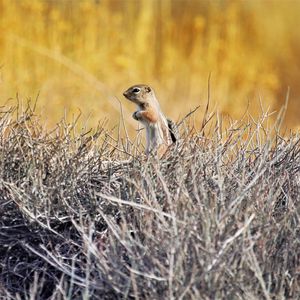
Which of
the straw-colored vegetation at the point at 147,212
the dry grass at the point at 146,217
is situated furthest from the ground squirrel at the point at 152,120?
the dry grass at the point at 146,217

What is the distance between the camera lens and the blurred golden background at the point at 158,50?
10867 millimetres

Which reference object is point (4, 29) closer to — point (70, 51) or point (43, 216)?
point (70, 51)

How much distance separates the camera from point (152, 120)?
6.45m

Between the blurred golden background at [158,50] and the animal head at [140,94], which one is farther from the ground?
the blurred golden background at [158,50]

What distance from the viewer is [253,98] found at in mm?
11430

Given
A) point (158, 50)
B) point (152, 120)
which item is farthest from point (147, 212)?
point (158, 50)

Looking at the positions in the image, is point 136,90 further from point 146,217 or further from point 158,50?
point 158,50

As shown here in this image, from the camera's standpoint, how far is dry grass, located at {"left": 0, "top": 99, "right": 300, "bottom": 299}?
425cm

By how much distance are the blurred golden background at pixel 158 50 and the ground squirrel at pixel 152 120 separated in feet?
10.7

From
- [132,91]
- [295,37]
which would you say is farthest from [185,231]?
[295,37]

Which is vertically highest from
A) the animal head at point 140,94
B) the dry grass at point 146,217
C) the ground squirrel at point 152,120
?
the animal head at point 140,94

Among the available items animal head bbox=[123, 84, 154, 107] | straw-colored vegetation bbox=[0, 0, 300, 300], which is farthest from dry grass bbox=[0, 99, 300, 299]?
animal head bbox=[123, 84, 154, 107]

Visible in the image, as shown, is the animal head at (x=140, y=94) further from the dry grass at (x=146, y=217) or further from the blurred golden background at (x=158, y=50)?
the blurred golden background at (x=158, y=50)

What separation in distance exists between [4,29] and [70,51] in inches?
33.0
